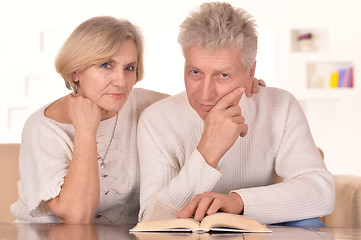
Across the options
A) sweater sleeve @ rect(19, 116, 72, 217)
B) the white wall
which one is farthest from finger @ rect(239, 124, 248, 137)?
the white wall

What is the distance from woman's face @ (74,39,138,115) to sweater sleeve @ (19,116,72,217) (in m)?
0.18

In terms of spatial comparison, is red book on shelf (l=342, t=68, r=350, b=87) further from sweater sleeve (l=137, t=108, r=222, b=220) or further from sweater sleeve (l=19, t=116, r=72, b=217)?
sweater sleeve (l=19, t=116, r=72, b=217)

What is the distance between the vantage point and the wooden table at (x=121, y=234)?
1314 mm

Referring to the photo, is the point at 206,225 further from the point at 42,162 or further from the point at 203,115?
the point at 42,162

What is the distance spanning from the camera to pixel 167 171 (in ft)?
6.33

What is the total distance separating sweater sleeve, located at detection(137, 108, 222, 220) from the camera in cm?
179

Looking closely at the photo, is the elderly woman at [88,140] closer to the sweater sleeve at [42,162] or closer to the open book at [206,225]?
the sweater sleeve at [42,162]

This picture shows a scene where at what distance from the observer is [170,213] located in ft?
5.47

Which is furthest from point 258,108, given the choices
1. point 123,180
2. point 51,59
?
point 51,59

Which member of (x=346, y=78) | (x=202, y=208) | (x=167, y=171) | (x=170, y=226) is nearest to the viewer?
(x=170, y=226)

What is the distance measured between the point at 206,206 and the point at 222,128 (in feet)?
1.11

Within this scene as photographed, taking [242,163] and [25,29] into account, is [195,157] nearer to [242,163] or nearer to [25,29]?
[242,163]

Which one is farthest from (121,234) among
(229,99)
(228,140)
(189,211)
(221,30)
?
(221,30)

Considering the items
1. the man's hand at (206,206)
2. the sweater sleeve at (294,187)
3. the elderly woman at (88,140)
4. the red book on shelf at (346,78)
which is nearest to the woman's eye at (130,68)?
the elderly woman at (88,140)
